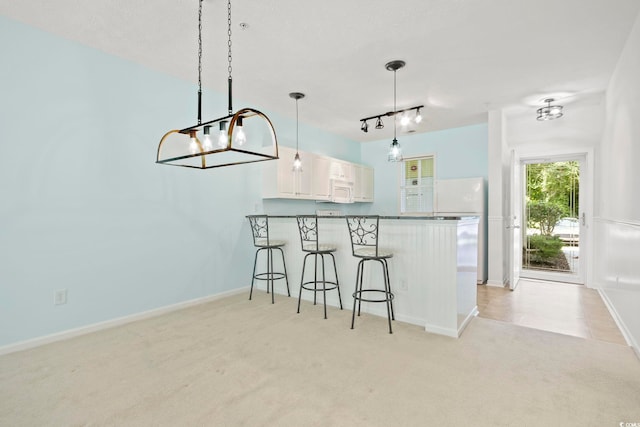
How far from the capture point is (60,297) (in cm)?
269

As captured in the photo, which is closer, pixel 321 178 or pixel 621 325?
pixel 621 325

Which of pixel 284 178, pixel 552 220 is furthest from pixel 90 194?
pixel 552 220

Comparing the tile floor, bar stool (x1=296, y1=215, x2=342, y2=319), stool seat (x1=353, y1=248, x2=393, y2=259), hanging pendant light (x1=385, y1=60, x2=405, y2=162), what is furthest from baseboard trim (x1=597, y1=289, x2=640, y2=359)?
hanging pendant light (x1=385, y1=60, x2=405, y2=162)

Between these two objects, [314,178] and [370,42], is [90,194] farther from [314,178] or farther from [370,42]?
[314,178]

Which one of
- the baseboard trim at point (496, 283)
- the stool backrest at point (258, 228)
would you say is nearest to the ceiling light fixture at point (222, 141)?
the stool backrest at point (258, 228)

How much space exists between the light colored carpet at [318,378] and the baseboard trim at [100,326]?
0.10 metres

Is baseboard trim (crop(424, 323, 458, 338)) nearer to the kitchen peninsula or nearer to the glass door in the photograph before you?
the kitchen peninsula

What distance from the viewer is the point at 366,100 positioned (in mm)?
4164

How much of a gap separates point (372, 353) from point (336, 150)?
4.28 metres

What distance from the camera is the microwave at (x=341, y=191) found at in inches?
217

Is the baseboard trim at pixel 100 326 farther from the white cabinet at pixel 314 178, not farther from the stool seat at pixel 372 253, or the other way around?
the stool seat at pixel 372 253

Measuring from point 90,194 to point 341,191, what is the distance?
3.78 m

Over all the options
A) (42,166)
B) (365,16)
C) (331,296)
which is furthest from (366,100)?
(42,166)

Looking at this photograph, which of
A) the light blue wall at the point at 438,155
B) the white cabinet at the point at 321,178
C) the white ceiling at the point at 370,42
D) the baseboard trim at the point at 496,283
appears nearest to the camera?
the white ceiling at the point at 370,42
